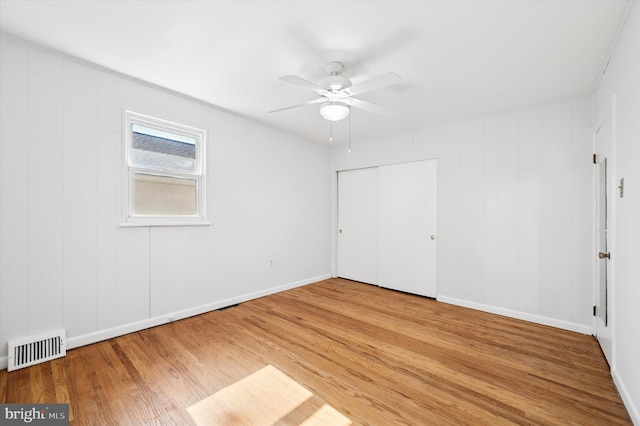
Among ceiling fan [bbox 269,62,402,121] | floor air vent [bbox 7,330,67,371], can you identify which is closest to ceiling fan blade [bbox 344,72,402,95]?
ceiling fan [bbox 269,62,402,121]

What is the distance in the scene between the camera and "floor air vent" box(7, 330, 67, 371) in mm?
2128

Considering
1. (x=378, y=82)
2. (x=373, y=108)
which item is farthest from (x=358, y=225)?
(x=378, y=82)

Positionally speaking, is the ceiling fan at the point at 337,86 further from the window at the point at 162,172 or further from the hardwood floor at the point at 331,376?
the hardwood floor at the point at 331,376

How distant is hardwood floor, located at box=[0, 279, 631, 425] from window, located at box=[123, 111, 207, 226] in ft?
4.11

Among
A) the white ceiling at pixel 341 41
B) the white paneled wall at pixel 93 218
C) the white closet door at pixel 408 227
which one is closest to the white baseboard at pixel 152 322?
the white paneled wall at pixel 93 218

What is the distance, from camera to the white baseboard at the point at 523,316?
9.75 ft

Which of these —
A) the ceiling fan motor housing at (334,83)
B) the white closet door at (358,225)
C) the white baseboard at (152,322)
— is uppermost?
the ceiling fan motor housing at (334,83)

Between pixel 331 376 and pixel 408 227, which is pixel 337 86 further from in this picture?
pixel 408 227

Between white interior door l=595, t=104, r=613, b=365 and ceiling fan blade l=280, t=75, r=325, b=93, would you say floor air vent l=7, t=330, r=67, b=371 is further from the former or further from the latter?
white interior door l=595, t=104, r=613, b=365

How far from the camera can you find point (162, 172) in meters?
3.07

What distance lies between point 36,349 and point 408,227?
14.4ft

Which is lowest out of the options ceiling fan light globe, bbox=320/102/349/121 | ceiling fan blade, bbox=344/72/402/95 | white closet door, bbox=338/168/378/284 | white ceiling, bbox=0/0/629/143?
white closet door, bbox=338/168/378/284

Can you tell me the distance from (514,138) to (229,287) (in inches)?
163

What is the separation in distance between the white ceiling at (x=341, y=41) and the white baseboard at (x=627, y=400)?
8.04ft
